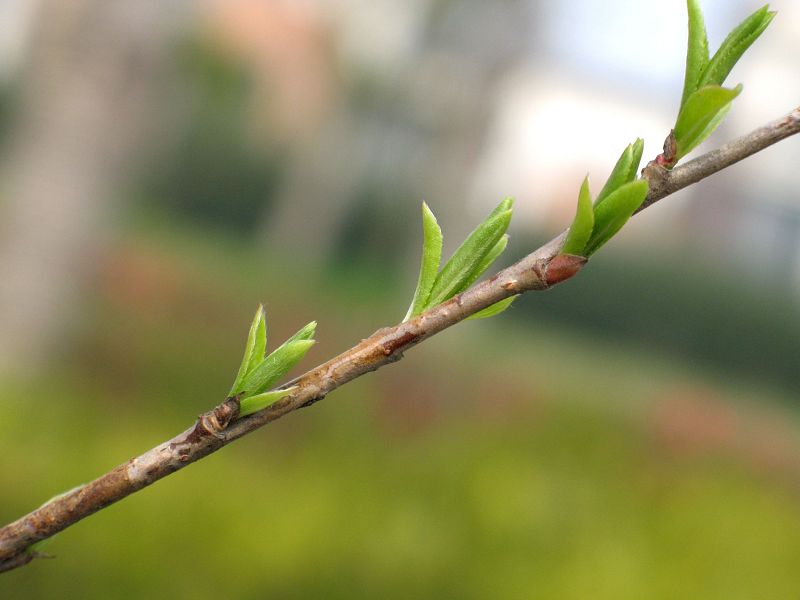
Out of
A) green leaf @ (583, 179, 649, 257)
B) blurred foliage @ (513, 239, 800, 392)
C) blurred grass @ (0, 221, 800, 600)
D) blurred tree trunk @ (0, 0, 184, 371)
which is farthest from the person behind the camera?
blurred foliage @ (513, 239, 800, 392)

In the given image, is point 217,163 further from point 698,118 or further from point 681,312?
point 698,118

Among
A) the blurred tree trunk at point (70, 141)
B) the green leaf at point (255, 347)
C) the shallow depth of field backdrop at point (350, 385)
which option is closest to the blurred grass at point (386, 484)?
A: the shallow depth of field backdrop at point (350, 385)

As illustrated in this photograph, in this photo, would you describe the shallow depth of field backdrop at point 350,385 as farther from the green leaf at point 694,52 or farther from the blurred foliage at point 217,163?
the green leaf at point 694,52

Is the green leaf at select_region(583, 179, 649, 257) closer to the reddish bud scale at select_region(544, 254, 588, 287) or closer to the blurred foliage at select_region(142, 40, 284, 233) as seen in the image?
the reddish bud scale at select_region(544, 254, 588, 287)

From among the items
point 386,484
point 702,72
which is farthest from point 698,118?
point 386,484

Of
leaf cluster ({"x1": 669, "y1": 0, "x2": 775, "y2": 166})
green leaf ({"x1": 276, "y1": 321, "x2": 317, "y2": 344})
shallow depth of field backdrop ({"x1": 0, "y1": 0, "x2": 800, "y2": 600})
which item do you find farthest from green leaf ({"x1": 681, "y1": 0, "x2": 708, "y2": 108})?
shallow depth of field backdrop ({"x1": 0, "y1": 0, "x2": 800, "y2": 600})

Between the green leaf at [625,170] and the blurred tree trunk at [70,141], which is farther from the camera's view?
the blurred tree trunk at [70,141]
